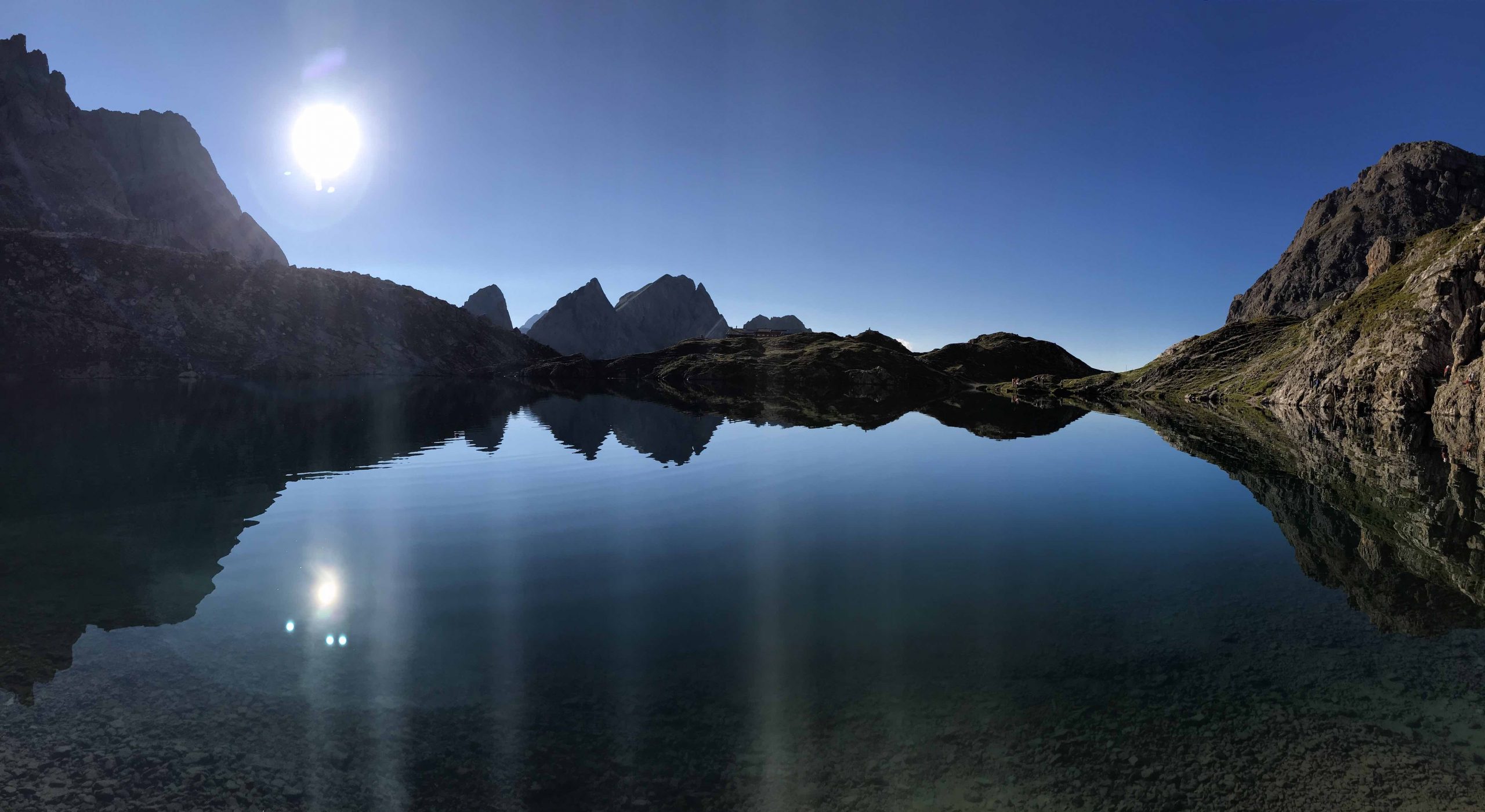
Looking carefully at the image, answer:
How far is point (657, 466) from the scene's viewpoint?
47469 mm

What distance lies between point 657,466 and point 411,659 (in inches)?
1253

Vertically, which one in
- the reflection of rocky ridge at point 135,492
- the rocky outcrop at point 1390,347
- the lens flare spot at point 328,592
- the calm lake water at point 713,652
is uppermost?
the rocky outcrop at point 1390,347

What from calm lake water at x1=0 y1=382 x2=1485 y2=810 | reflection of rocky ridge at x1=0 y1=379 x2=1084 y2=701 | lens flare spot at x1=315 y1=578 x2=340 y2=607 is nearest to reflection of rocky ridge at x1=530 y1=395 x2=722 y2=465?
reflection of rocky ridge at x1=0 y1=379 x2=1084 y2=701

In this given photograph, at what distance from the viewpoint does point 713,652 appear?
16.1 m

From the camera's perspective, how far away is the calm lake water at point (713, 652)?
36.8 ft

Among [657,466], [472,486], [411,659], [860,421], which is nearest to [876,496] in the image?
[657,466]

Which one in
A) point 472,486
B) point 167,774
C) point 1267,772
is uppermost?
point 472,486

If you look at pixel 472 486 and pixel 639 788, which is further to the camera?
pixel 472 486

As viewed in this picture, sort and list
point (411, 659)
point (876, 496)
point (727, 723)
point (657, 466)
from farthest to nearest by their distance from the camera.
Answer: point (657, 466)
point (876, 496)
point (411, 659)
point (727, 723)

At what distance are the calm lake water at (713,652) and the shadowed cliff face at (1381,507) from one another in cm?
41

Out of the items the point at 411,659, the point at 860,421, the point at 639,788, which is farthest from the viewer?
the point at 860,421

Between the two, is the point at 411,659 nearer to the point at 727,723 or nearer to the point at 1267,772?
the point at 727,723

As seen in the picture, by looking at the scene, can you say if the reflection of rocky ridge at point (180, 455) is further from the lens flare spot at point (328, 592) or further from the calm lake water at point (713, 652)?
the lens flare spot at point (328, 592)

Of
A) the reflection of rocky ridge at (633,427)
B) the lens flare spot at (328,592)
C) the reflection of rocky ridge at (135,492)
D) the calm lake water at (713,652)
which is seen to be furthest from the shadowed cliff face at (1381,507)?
the reflection of rocky ridge at (633,427)
